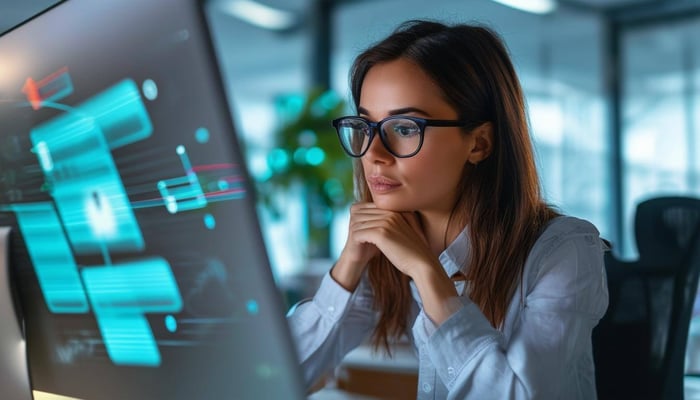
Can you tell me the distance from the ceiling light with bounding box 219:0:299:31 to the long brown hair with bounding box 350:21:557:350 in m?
5.78

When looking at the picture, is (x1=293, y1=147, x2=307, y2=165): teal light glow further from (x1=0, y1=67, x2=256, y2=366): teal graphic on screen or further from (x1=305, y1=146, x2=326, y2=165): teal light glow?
(x1=0, y1=67, x2=256, y2=366): teal graphic on screen

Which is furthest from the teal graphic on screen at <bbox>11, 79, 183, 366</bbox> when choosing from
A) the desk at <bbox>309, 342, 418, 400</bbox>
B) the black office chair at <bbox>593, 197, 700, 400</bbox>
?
the black office chair at <bbox>593, 197, 700, 400</bbox>

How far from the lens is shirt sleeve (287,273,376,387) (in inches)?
55.7

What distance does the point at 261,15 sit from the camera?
7066 mm

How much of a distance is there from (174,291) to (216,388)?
8cm

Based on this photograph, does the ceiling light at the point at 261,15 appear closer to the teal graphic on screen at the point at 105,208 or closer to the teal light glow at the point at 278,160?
the teal light glow at the point at 278,160

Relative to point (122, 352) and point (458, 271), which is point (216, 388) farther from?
point (458, 271)

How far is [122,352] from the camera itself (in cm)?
69

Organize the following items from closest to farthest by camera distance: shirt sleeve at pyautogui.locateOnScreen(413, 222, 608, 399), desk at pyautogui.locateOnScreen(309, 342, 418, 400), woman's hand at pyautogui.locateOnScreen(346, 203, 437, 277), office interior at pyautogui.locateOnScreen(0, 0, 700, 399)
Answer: shirt sleeve at pyautogui.locateOnScreen(413, 222, 608, 399)
woman's hand at pyautogui.locateOnScreen(346, 203, 437, 277)
desk at pyautogui.locateOnScreen(309, 342, 418, 400)
office interior at pyautogui.locateOnScreen(0, 0, 700, 399)

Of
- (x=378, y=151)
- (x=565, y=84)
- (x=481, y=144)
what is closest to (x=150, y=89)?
(x=378, y=151)

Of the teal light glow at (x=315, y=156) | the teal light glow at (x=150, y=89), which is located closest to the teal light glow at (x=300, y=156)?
the teal light glow at (x=315, y=156)

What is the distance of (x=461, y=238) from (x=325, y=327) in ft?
0.99

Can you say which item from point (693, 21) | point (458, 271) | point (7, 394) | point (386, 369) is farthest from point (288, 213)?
→ point (7, 394)

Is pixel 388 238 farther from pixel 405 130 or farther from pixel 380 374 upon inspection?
pixel 380 374
